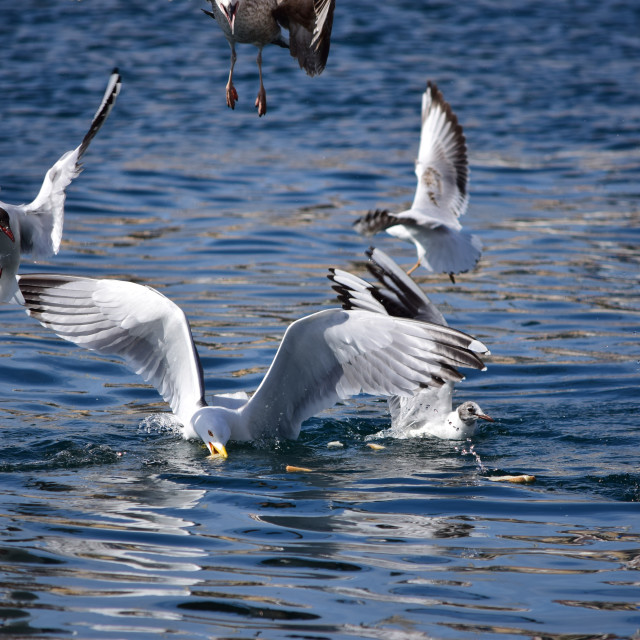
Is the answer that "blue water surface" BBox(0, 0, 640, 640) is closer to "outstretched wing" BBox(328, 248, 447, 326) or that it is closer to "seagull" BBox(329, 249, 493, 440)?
"seagull" BBox(329, 249, 493, 440)

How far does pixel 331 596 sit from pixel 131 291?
2.88m

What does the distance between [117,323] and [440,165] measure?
13.3ft

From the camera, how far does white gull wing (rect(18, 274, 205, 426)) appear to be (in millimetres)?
6902

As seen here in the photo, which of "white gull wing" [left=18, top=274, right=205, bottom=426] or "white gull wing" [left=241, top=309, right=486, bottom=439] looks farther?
"white gull wing" [left=18, top=274, right=205, bottom=426]

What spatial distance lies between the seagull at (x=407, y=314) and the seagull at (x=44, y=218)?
1652 mm

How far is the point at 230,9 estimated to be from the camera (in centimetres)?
578

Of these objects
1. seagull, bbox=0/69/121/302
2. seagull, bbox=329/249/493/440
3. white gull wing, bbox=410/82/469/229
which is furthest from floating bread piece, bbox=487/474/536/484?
white gull wing, bbox=410/82/469/229

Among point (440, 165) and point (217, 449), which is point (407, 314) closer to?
point (217, 449)

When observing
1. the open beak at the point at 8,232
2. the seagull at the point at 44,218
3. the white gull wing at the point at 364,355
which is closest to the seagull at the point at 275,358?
the white gull wing at the point at 364,355

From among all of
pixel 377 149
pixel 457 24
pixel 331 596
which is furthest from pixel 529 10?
pixel 331 596

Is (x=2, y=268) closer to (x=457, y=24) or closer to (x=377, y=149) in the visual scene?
(x=377, y=149)

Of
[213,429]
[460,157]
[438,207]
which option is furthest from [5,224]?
[460,157]

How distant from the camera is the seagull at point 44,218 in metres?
6.53

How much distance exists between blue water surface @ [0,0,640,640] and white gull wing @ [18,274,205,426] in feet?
1.67
